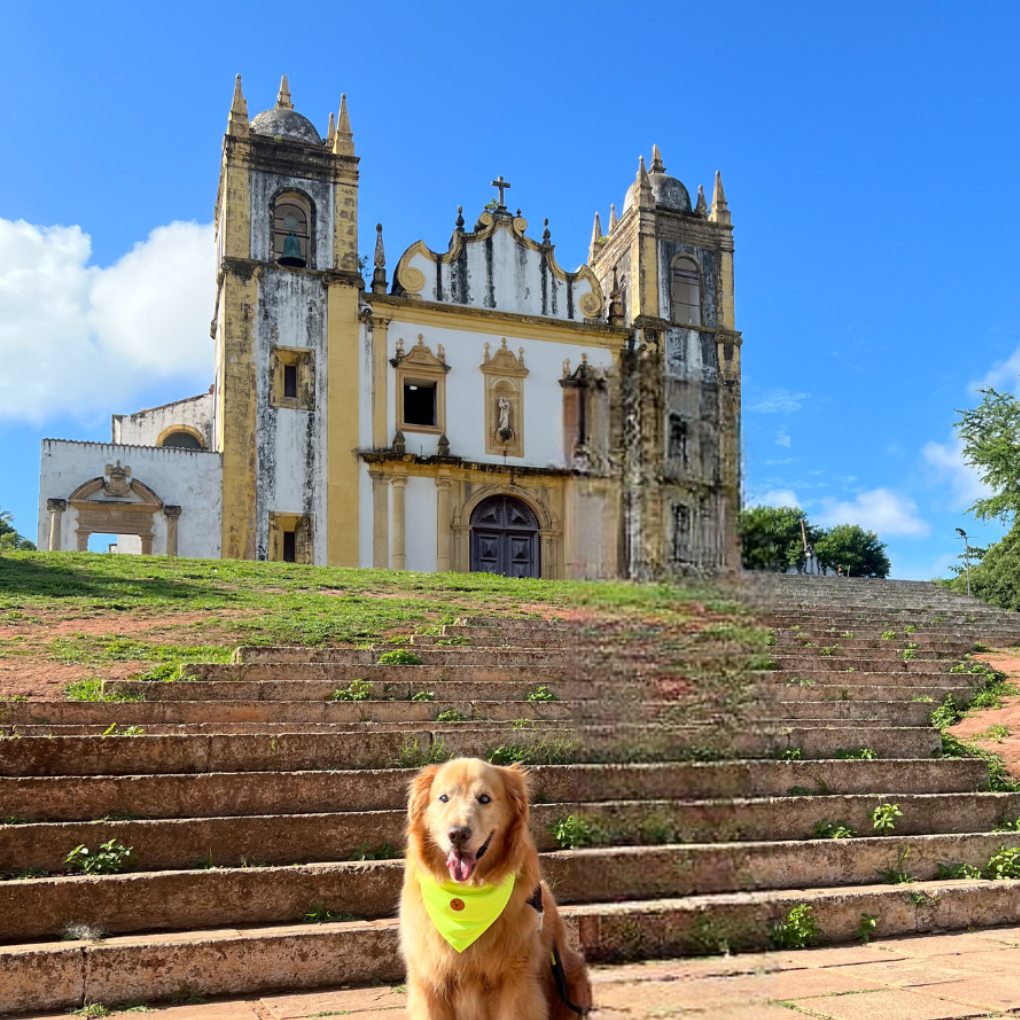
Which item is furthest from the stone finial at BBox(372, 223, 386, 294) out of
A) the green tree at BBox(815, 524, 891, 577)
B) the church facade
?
the green tree at BBox(815, 524, 891, 577)

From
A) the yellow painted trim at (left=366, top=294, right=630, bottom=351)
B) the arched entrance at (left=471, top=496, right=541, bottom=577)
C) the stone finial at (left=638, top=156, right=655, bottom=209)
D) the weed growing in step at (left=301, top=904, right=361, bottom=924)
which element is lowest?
the weed growing in step at (left=301, top=904, right=361, bottom=924)

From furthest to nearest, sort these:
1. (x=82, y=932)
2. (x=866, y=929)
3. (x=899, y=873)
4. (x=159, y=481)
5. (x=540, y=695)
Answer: (x=159, y=481), (x=540, y=695), (x=899, y=873), (x=866, y=929), (x=82, y=932)

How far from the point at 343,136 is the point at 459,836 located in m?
25.0

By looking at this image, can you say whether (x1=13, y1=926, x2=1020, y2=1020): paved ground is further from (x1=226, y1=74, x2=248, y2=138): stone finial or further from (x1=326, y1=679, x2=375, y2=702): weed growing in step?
(x1=226, y1=74, x2=248, y2=138): stone finial

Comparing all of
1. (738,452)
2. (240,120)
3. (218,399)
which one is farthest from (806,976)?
(240,120)

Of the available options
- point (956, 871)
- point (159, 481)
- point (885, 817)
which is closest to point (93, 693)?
point (885, 817)

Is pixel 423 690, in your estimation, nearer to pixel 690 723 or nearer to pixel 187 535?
pixel 690 723

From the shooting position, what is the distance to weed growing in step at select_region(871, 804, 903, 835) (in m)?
6.55

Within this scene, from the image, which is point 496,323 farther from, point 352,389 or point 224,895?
point 224,895

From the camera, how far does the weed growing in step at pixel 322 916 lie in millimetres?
4969

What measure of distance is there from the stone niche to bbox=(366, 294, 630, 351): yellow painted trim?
1.49ft

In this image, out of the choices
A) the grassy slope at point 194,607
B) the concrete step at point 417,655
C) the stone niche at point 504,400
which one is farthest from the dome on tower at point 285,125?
the concrete step at point 417,655

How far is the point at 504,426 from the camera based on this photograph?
25016 millimetres

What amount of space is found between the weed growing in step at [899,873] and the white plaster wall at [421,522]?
18078mm
